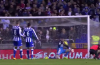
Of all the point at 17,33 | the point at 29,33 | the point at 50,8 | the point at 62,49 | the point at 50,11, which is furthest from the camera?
the point at 50,8

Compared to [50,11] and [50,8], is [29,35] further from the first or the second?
[50,8]

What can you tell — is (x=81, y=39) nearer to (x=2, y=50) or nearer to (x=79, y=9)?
(x=79, y=9)

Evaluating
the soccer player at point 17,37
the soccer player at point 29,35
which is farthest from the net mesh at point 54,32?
the soccer player at point 17,37

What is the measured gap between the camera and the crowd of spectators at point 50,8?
17.8 metres

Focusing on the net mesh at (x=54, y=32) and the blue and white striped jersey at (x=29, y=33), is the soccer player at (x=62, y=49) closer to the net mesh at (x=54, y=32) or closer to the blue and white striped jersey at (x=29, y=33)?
the net mesh at (x=54, y=32)

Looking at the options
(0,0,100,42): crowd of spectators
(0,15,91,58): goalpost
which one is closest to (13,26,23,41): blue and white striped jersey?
(0,15,91,58): goalpost

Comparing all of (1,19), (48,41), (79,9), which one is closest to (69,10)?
(79,9)

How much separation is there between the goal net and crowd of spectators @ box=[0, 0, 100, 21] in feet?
5.91

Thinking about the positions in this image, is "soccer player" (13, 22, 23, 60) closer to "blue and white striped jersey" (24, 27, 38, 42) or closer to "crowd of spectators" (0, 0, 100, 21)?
"blue and white striped jersey" (24, 27, 38, 42)

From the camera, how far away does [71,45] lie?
1562cm

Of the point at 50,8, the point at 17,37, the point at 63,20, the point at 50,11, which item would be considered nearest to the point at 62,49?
the point at 63,20

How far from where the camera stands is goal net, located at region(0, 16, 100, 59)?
51.1 feet

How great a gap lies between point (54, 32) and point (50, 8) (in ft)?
10.6

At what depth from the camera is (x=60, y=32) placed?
15.6 metres
